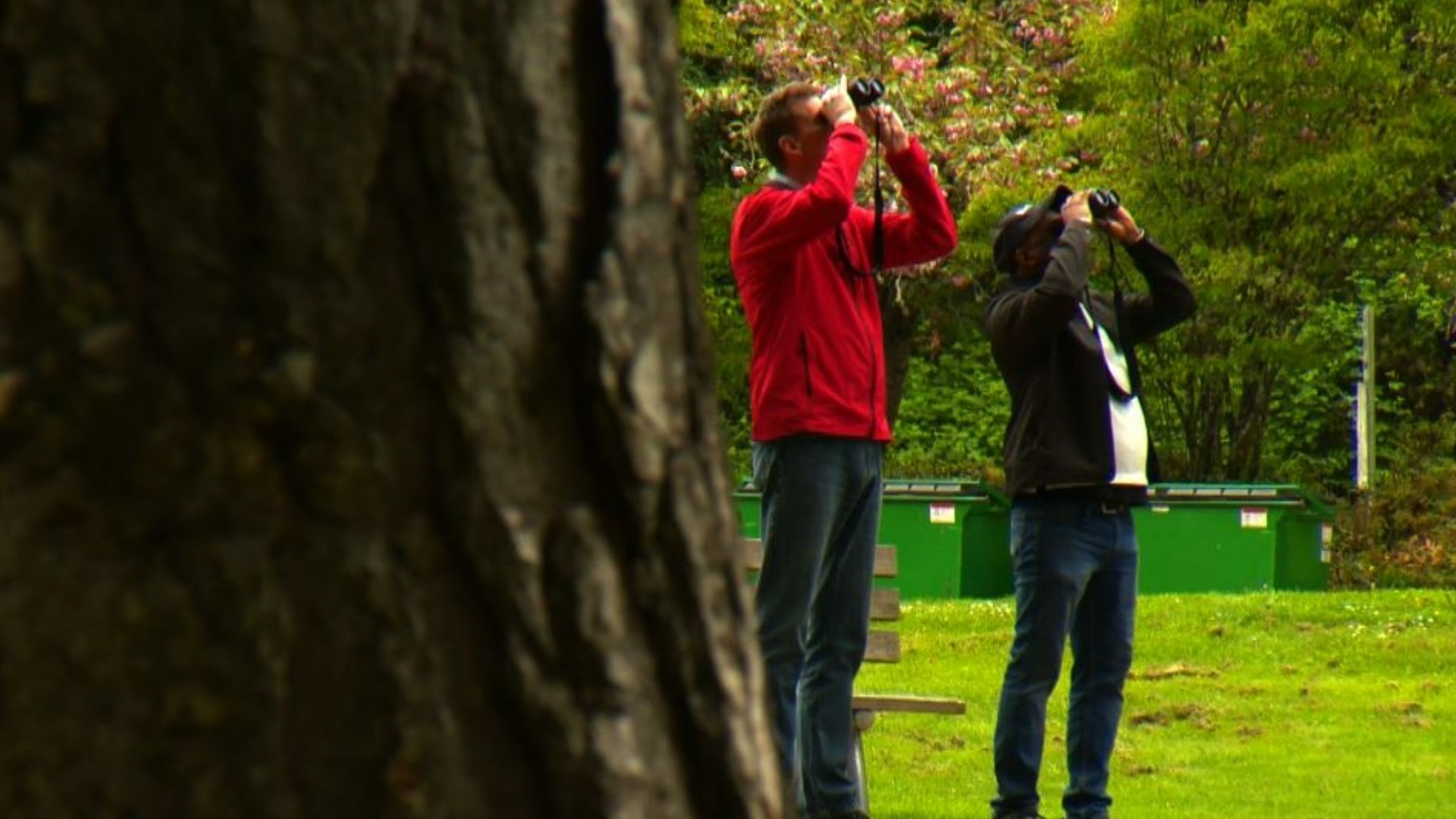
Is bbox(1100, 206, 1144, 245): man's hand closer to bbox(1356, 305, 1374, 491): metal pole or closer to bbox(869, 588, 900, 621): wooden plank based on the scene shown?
bbox(869, 588, 900, 621): wooden plank

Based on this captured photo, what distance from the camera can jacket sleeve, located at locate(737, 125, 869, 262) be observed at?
6.33m

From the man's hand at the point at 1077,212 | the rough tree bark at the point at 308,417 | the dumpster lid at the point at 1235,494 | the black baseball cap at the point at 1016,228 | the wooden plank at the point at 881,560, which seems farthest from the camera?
the dumpster lid at the point at 1235,494

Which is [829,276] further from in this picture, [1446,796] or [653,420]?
[653,420]

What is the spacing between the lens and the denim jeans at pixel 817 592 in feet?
21.1

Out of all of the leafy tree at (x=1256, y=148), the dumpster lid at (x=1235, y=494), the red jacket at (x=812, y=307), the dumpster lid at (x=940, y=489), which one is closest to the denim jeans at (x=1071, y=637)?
the red jacket at (x=812, y=307)

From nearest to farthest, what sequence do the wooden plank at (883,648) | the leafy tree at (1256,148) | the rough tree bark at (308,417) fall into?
the rough tree bark at (308,417) < the wooden plank at (883,648) < the leafy tree at (1256,148)

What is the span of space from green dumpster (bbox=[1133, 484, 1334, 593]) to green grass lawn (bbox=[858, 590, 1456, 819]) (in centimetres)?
113

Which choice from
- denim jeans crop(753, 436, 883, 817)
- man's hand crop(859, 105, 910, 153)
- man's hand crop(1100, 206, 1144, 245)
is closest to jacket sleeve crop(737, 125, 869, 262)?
man's hand crop(859, 105, 910, 153)

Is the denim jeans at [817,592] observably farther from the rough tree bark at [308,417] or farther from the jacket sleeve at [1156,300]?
the rough tree bark at [308,417]

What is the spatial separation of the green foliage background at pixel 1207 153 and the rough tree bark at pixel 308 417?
21.1m

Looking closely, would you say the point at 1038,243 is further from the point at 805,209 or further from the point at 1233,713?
the point at 1233,713

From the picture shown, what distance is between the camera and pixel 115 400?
166 cm

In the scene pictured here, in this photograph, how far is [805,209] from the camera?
20.9 feet

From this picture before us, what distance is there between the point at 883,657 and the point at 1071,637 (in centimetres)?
194
